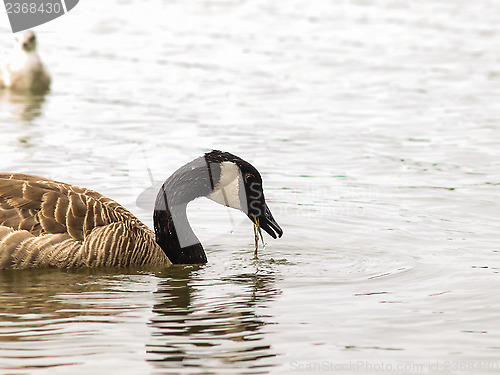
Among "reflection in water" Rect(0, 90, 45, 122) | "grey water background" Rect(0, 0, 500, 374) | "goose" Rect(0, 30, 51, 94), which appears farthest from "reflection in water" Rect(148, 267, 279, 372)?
"goose" Rect(0, 30, 51, 94)

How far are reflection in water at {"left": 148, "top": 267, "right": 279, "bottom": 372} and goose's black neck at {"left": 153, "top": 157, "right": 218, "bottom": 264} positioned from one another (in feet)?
0.81

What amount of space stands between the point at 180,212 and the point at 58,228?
5.34 ft

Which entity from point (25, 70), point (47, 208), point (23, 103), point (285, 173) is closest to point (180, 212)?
point (47, 208)

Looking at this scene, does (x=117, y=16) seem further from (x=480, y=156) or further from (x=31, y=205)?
(x=31, y=205)

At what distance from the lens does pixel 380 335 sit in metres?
8.81

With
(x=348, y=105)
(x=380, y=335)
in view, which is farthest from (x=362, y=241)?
(x=348, y=105)

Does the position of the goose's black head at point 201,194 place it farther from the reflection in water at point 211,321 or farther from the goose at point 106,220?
the reflection in water at point 211,321

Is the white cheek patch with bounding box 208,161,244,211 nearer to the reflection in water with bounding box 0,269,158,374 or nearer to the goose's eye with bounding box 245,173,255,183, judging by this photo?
the goose's eye with bounding box 245,173,255,183

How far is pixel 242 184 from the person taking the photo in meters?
11.4

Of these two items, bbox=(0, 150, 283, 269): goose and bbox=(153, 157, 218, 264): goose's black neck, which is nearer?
bbox=(0, 150, 283, 269): goose

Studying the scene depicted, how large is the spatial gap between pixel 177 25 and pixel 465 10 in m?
9.45

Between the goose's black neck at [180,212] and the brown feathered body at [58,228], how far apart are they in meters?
0.50

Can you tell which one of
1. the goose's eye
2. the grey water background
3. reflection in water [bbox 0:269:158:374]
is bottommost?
the grey water background

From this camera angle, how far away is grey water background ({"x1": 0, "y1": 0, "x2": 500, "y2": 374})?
8609mm
